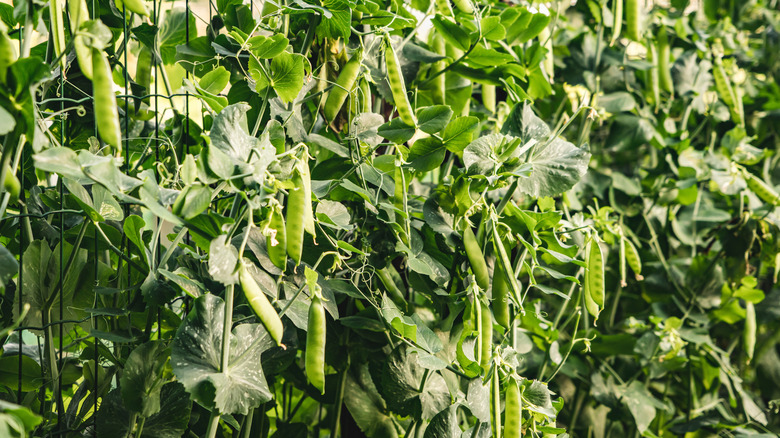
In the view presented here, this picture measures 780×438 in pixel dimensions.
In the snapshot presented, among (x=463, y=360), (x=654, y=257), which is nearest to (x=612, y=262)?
(x=654, y=257)

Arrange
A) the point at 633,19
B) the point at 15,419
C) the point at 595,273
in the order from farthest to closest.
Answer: the point at 633,19 → the point at 595,273 → the point at 15,419

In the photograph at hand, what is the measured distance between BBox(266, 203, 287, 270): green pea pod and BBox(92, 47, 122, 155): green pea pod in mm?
196

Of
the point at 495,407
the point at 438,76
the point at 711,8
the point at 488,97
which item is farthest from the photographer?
the point at 711,8

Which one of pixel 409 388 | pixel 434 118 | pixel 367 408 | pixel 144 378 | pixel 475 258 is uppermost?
pixel 434 118

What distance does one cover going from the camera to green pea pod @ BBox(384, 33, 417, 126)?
979mm

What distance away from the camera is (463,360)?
99 cm

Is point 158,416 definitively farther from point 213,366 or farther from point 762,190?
point 762,190

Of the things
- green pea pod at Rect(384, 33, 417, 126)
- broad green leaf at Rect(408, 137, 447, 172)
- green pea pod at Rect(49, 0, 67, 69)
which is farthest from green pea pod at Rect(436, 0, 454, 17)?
green pea pod at Rect(49, 0, 67, 69)

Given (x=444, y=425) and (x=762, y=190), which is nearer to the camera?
(x=444, y=425)

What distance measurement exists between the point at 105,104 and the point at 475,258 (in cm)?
60

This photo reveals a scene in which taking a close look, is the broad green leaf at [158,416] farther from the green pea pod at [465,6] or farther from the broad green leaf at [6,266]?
the green pea pod at [465,6]

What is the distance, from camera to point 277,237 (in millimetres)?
751

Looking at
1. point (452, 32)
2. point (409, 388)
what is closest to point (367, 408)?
point (409, 388)

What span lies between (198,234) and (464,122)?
0.49 meters
